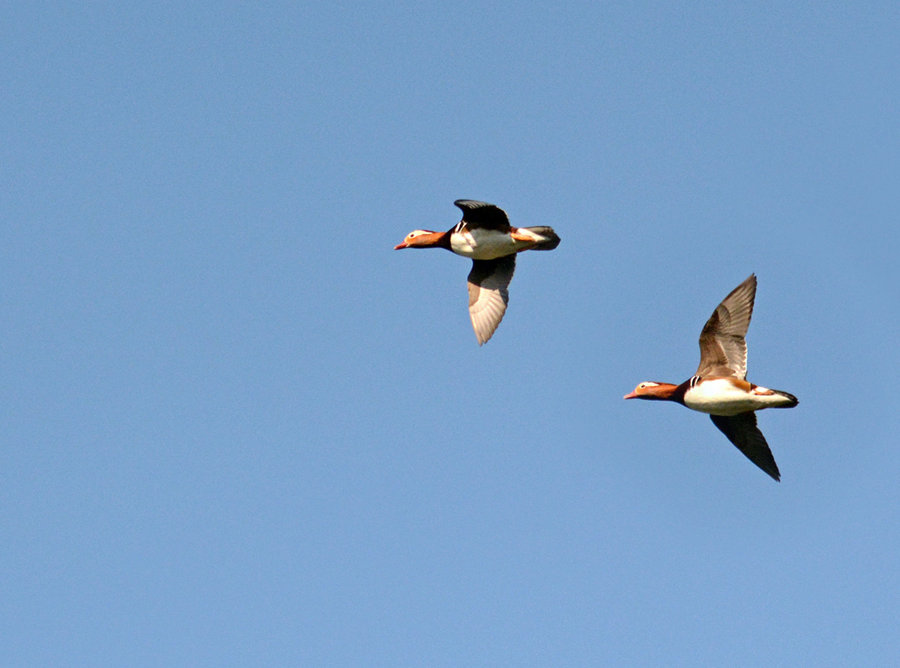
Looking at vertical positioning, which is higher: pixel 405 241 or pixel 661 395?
pixel 405 241

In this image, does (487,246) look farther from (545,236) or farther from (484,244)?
(545,236)

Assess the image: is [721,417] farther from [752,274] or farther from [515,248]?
[515,248]

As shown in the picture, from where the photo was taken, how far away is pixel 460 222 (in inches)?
1070

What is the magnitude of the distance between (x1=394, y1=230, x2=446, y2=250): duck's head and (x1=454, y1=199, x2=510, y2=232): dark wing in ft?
3.52

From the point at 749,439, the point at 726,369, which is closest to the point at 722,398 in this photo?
the point at 726,369

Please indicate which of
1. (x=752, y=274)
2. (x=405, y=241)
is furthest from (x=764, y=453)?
(x=405, y=241)

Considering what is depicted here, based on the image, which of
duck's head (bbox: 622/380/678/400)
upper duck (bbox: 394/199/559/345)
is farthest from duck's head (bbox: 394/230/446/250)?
duck's head (bbox: 622/380/678/400)

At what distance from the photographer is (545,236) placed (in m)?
26.5

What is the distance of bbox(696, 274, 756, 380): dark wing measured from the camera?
24625mm

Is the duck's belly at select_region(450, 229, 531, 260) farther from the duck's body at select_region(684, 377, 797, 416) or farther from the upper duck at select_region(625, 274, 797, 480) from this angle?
the duck's body at select_region(684, 377, 797, 416)

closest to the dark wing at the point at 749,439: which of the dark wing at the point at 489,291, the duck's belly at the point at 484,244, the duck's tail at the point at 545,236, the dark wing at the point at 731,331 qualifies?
the dark wing at the point at 731,331

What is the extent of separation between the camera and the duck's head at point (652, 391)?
25.4m

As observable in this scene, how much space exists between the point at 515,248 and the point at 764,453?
18.5 feet

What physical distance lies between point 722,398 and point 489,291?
5226 mm
